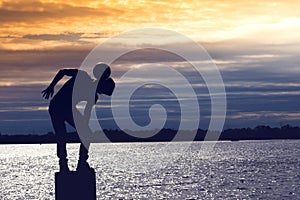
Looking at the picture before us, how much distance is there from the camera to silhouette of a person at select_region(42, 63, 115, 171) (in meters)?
15.8

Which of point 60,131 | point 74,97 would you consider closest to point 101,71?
point 74,97

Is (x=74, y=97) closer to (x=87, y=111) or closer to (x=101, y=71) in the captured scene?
(x=87, y=111)

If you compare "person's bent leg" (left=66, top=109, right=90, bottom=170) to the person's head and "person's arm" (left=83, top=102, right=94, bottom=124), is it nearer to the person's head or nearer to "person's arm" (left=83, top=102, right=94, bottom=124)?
"person's arm" (left=83, top=102, right=94, bottom=124)

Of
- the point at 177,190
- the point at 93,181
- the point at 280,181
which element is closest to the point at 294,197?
the point at 177,190

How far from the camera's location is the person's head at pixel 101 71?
616 inches

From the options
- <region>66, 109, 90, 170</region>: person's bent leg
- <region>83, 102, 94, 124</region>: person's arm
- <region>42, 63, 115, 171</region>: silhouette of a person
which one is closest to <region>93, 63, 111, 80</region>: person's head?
<region>42, 63, 115, 171</region>: silhouette of a person

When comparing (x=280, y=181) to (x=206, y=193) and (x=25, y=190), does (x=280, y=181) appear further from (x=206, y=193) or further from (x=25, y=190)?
(x=25, y=190)

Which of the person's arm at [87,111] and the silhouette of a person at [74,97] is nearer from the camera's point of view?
the silhouette of a person at [74,97]

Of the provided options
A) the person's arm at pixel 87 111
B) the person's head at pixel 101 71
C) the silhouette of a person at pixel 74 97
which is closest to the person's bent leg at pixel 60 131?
the silhouette of a person at pixel 74 97

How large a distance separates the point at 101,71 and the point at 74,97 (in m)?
0.92

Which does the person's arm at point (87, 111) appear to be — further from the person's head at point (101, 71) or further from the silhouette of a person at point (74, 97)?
the person's head at point (101, 71)

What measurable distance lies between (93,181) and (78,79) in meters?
2.21

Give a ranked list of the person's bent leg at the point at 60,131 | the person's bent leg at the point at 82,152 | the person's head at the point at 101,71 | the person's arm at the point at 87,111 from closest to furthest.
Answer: the person's head at the point at 101,71 → the person's arm at the point at 87,111 → the person's bent leg at the point at 82,152 → the person's bent leg at the point at 60,131

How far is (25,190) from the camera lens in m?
100
